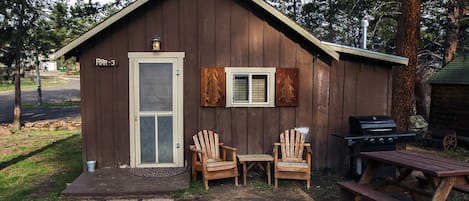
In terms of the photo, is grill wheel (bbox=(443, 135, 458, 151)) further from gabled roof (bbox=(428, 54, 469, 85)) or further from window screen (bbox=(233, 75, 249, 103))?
window screen (bbox=(233, 75, 249, 103))

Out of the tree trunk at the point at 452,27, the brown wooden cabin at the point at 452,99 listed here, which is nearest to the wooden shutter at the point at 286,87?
the brown wooden cabin at the point at 452,99

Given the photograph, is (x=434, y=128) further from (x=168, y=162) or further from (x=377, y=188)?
(x=168, y=162)

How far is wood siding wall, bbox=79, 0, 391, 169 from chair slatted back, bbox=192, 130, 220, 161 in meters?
0.24

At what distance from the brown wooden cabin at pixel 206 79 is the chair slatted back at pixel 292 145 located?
0.28 m

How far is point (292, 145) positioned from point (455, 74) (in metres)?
6.48

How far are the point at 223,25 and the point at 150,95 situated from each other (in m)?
1.75

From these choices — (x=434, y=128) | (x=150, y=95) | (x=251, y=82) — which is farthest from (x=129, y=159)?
(x=434, y=128)

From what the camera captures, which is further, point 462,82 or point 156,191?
point 462,82

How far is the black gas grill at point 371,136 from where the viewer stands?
5441 mm

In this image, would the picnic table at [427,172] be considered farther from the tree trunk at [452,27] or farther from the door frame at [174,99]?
the tree trunk at [452,27]

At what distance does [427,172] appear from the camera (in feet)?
11.3

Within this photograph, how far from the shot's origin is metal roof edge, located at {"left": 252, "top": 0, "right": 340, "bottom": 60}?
566 cm

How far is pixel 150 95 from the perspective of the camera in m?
5.98

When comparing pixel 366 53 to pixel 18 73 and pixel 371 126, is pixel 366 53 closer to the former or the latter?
pixel 371 126
